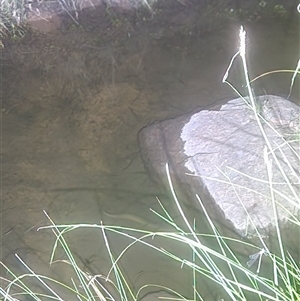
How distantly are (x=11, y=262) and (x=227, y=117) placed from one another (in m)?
1.38

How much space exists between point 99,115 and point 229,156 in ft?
3.40

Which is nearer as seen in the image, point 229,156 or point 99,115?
point 229,156

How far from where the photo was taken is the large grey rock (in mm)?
2426

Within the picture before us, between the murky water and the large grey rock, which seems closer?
the large grey rock

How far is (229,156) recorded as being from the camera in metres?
2.68

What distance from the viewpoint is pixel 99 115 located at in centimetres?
337

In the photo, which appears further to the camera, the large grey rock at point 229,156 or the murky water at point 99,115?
the murky water at point 99,115

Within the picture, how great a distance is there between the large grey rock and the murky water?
13 cm

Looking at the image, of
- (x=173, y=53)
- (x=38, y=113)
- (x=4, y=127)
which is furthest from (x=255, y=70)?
(x=4, y=127)

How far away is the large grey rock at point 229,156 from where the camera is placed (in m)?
2.43

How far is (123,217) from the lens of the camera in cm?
265

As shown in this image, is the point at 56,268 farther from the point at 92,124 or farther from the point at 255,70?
the point at 255,70

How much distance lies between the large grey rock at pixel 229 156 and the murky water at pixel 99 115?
0.13 meters

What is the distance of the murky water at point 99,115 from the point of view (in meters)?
2.58
